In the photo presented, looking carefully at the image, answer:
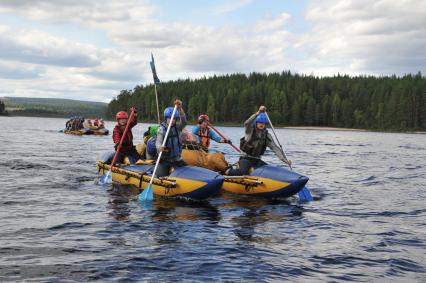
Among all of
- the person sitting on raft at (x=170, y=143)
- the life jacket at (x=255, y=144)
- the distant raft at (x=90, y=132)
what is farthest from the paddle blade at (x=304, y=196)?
the distant raft at (x=90, y=132)

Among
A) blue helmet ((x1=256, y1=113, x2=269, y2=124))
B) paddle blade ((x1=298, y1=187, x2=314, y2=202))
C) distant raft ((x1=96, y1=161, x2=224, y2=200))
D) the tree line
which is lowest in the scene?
paddle blade ((x1=298, y1=187, x2=314, y2=202))

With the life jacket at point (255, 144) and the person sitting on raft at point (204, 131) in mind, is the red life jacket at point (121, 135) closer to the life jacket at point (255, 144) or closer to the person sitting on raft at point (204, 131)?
the person sitting on raft at point (204, 131)

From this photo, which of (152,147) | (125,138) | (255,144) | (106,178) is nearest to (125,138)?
(125,138)

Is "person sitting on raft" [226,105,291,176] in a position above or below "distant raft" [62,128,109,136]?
above

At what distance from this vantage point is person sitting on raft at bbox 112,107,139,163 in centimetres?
1702

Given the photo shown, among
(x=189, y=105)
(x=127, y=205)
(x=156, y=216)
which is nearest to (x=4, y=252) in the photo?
(x=156, y=216)

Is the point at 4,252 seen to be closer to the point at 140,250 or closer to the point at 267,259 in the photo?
the point at 140,250

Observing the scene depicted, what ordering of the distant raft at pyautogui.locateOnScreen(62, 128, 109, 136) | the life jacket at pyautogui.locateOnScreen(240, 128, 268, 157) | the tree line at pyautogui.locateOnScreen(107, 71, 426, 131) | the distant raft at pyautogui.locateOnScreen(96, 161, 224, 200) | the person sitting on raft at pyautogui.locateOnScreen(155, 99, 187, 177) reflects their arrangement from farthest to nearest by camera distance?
1. the tree line at pyautogui.locateOnScreen(107, 71, 426, 131)
2. the distant raft at pyautogui.locateOnScreen(62, 128, 109, 136)
3. the life jacket at pyautogui.locateOnScreen(240, 128, 268, 157)
4. the person sitting on raft at pyautogui.locateOnScreen(155, 99, 187, 177)
5. the distant raft at pyautogui.locateOnScreen(96, 161, 224, 200)

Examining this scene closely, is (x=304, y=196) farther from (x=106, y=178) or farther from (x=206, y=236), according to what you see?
(x=106, y=178)

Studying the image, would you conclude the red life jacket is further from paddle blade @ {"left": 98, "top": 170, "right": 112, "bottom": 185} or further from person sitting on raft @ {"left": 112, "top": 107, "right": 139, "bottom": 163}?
paddle blade @ {"left": 98, "top": 170, "right": 112, "bottom": 185}

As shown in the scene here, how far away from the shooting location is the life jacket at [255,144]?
15211 mm

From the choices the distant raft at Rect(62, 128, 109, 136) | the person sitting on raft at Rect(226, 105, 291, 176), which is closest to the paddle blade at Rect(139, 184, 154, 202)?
the person sitting on raft at Rect(226, 105, 291, 176)

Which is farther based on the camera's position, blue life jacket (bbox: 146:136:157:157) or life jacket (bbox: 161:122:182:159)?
blue life jacket (bbox: 146:136:157:157)

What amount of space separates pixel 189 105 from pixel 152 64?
127 metres
